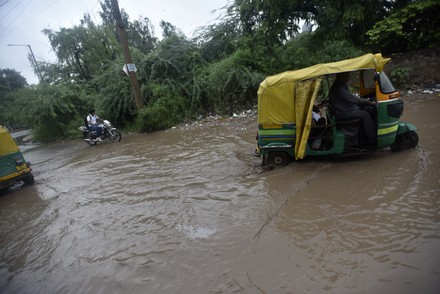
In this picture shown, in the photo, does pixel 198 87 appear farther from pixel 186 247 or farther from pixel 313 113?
pixel 186 247

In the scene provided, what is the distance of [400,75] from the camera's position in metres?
11.8

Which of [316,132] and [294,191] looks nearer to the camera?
[294,191]

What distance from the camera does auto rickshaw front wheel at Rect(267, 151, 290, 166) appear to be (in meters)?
5.93

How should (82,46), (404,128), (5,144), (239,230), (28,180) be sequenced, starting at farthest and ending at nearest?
1. (82,46)
2. (28,180)
3. (5,144)
4. (404,128)
5. (239,230)

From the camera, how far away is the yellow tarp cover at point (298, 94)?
197 inches

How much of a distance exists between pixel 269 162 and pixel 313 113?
4.51 feet

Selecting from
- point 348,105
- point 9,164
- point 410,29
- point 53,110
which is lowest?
point 9,164

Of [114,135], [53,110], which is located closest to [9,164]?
[114,135]

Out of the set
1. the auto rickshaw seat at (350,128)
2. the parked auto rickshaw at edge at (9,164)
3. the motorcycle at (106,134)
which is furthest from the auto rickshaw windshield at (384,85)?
the motorcycle at (106,134)

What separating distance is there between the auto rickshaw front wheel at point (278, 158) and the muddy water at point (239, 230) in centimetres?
25

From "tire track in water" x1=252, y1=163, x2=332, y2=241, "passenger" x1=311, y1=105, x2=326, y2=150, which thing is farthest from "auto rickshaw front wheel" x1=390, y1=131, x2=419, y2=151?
"passenger" x1=311, y1=105, x2=326, y2=150

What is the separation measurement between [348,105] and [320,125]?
623mm

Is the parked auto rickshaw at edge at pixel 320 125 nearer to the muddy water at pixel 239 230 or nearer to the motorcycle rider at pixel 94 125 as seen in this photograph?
the muddy water at pixel 239 230

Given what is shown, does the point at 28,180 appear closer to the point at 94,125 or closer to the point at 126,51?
the point at 94,125
